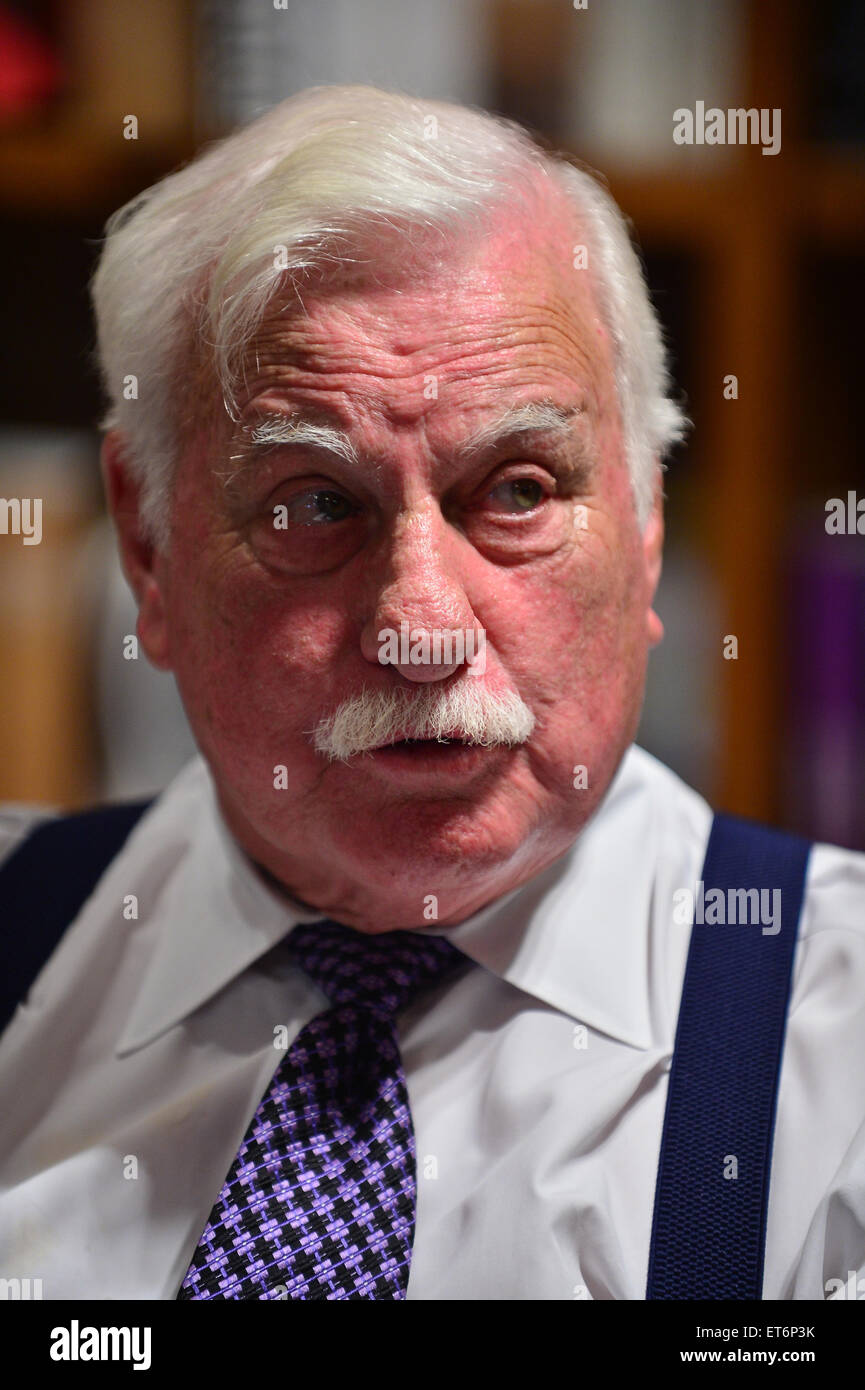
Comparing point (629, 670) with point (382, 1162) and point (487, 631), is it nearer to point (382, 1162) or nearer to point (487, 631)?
point (487, 631)

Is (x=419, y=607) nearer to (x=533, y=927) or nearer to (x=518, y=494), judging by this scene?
(x=518, y=494)

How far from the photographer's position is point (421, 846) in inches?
27.9

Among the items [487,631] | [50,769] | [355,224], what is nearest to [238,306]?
[355,224]

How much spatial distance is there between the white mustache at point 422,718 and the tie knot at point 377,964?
0.15 metres

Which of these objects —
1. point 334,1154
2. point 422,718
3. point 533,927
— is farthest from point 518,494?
point 334,1154

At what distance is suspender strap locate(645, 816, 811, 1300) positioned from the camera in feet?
2.14

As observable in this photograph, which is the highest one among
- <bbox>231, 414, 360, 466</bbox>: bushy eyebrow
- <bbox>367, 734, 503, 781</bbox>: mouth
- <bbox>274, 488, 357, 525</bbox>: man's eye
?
<bbox>231, 414, 360, 466</bbox>: bushy eyebrow

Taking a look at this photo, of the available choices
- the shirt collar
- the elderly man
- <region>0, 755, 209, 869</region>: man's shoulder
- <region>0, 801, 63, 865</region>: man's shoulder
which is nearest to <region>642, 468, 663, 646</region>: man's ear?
the elderly man

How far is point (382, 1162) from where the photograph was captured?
727 millimetres

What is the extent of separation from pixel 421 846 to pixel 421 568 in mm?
151

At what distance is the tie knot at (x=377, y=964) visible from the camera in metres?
0.78

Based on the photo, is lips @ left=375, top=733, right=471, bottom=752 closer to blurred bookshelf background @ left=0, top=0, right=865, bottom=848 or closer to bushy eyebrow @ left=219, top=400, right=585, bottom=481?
bushy eyebrow @ left=219, top=400, right=585, bottom=481

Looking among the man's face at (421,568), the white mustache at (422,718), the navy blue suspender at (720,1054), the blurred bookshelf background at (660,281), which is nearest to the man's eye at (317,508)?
the man's face at (421,568)

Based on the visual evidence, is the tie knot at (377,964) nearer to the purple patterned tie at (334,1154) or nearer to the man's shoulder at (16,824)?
the purple patterned tie at (334,1154)
